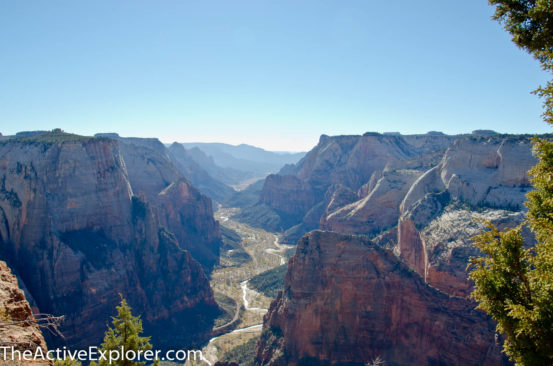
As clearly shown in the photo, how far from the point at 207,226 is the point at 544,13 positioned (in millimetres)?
105636

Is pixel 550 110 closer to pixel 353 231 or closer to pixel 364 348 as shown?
pixel 364 348

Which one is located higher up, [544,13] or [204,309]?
[544,13]

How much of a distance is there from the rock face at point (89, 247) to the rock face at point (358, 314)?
82.4 feet

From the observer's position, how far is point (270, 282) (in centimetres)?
8119

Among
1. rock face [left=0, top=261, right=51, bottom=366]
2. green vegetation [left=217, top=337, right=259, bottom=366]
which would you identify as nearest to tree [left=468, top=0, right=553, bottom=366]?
rock face [left=0, top=261, right=51, bottom=366]

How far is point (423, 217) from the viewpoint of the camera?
64750 mm

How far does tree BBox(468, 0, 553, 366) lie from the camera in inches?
418

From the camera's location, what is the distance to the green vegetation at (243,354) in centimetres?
4306

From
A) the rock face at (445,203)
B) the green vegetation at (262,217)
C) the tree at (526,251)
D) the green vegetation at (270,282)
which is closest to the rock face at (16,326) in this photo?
the tree at (526,251)

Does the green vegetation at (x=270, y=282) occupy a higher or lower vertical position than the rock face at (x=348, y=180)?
lower

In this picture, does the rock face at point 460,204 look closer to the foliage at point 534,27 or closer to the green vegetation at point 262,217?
the foliage at point 534,27

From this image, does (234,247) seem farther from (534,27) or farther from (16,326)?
(534,27)

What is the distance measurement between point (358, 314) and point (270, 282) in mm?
46029

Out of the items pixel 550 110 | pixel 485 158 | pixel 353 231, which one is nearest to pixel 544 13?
pixel 550 110
